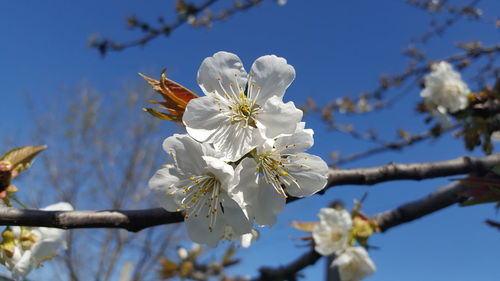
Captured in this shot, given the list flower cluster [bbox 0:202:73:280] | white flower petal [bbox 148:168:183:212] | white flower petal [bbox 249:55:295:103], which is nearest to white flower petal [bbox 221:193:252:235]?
white flower petal [bbox 148:168:183:212]

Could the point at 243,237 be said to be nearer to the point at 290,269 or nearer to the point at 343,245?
the point at 343,245

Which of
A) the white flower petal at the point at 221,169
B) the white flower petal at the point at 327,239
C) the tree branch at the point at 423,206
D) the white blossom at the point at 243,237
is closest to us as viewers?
the white flower petal at the point at 221,169

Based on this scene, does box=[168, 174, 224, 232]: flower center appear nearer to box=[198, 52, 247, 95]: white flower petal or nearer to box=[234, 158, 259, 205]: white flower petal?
box=[234, 158, 259, 205]: white flower petal

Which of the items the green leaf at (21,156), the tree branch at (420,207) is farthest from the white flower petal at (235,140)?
the tree branch at (420,207)

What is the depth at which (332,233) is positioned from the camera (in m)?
1.23

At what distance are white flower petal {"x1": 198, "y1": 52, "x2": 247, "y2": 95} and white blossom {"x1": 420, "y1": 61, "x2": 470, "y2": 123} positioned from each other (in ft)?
3.42

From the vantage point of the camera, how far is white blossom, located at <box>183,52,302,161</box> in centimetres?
60

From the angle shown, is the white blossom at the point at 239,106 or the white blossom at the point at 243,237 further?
the white blossom at the point at 243,237

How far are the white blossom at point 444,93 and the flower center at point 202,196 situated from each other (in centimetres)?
112

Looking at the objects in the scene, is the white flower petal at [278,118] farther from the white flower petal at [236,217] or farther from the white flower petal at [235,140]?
the white flower petal at [236,217]

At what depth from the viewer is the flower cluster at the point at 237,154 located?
0.60 m

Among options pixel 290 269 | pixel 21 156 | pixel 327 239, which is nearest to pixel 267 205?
pixel 21 156

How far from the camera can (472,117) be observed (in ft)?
4.24

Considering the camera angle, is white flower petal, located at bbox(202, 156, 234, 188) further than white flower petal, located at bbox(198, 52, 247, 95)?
No
